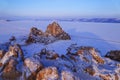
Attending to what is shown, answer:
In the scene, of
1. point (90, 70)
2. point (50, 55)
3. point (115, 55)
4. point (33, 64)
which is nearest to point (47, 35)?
point (115, 55)

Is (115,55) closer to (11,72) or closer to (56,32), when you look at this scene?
(11,72)

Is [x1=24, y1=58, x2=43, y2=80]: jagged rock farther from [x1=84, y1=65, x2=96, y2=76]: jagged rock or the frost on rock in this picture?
[x1=84, y1=65, x2=96, y2=76]: jagged rock

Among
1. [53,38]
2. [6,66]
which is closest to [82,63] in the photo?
[6,66]

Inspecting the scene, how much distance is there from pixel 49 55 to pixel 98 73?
1.36 metres

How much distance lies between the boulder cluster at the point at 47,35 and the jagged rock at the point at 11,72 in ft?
11.2

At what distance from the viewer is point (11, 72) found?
6.18m

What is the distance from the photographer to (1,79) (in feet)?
20.4

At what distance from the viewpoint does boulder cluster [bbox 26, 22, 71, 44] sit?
32.3 ft

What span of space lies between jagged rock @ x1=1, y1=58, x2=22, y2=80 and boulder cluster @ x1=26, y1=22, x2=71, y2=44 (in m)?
3.41

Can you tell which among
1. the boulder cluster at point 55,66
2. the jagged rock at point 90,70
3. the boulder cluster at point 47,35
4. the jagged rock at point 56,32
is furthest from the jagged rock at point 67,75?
the jagged rock at point 56,32

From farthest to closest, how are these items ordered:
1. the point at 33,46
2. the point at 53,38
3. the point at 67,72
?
the point at 53,38 → the point at 33,46 → the point at 67,72

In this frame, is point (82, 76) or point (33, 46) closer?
point (82, 76)

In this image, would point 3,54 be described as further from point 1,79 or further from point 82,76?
point 82,76

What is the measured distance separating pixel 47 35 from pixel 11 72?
14.9 feet
